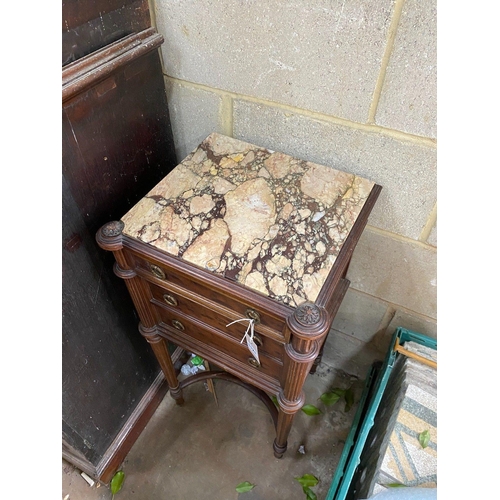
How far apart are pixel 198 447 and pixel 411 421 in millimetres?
786

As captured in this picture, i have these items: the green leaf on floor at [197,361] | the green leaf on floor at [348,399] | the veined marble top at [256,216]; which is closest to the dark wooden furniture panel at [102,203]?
the veined marble top at [256,216]

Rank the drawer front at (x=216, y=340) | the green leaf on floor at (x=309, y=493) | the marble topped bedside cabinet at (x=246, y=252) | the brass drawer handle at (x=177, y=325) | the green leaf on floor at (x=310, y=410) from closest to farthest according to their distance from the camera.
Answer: the marble topped bedside cabinet at (x=246, y=252) < the drawer front at (x=216, y=340) < the brass drawer handle at (x=177, y=325) < the green leaf on floor at (x=309, y=493) < the green leaf on floor at (x=310, y=410)

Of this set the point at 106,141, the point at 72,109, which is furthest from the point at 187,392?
the point at 72,109

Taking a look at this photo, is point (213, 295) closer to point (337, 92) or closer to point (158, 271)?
point (158, 271)

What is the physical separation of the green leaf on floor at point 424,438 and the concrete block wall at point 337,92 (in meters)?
0.34

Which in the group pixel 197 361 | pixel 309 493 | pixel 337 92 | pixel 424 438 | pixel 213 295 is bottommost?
pixel 309 493

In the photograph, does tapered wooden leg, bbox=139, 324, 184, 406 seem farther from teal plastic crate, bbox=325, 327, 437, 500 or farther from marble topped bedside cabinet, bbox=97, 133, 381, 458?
teal plastic crate, bbox=325, 327, 437, 500

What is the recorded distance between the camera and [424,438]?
1008 millimetres

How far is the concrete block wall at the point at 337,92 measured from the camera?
0.73 metres

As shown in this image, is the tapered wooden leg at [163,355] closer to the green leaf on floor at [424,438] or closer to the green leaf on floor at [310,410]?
the green leaf on floor at [310,410]

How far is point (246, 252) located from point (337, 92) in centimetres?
42

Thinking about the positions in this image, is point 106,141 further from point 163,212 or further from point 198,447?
point 198,447

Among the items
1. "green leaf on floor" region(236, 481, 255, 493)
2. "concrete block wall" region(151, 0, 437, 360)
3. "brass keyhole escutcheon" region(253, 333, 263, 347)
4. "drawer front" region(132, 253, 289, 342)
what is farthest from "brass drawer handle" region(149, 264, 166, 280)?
"green leaf on floor" region(236, 481, 255, 493)

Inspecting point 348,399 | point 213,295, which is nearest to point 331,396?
point 348,399
